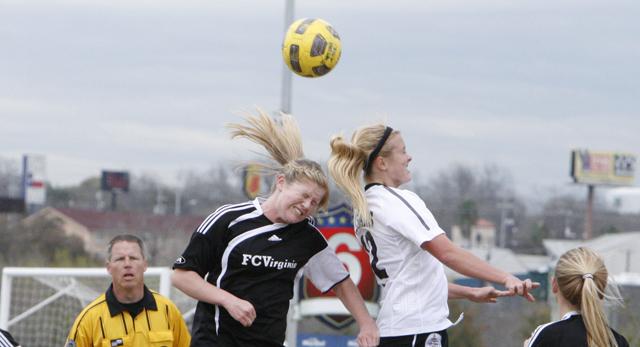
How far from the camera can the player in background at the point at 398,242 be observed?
4.77 metres

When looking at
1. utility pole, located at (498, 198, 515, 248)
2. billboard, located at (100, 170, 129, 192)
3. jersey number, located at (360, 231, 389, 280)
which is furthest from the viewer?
billboard, located at (100, 170, 129, 192)

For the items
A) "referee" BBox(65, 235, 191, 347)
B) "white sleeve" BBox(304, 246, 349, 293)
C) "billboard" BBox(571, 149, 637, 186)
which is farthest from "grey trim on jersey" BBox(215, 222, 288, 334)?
"billboard" BBox(571, 149, 637, 186)

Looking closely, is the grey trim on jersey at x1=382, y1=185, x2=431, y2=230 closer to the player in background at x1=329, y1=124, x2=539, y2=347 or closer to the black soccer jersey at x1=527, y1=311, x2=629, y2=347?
the player in background at x1=329, y1=124, x2=539, y2=347

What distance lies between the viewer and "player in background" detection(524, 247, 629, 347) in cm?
441

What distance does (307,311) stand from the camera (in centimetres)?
1333

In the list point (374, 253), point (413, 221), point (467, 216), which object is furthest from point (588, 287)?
point (467, 216)

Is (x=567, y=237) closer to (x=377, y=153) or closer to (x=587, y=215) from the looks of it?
(x=587, y=215)

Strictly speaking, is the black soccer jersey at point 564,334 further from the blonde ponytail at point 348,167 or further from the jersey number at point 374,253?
the blonde ponytail at point 348,167

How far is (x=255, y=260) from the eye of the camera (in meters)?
4.88

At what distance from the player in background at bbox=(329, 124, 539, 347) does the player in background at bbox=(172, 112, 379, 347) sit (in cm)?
15

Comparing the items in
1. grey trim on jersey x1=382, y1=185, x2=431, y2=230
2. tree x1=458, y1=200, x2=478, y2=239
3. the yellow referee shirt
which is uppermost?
grey trim on jersey x1=382, y1=185, x2=431, y2=230

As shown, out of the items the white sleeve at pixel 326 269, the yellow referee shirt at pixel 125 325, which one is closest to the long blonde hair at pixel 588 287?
the white sleeve at pixel 326 269

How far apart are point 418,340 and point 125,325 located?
1565 mm

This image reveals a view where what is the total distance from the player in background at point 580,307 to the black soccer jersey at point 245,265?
3.81 feet
